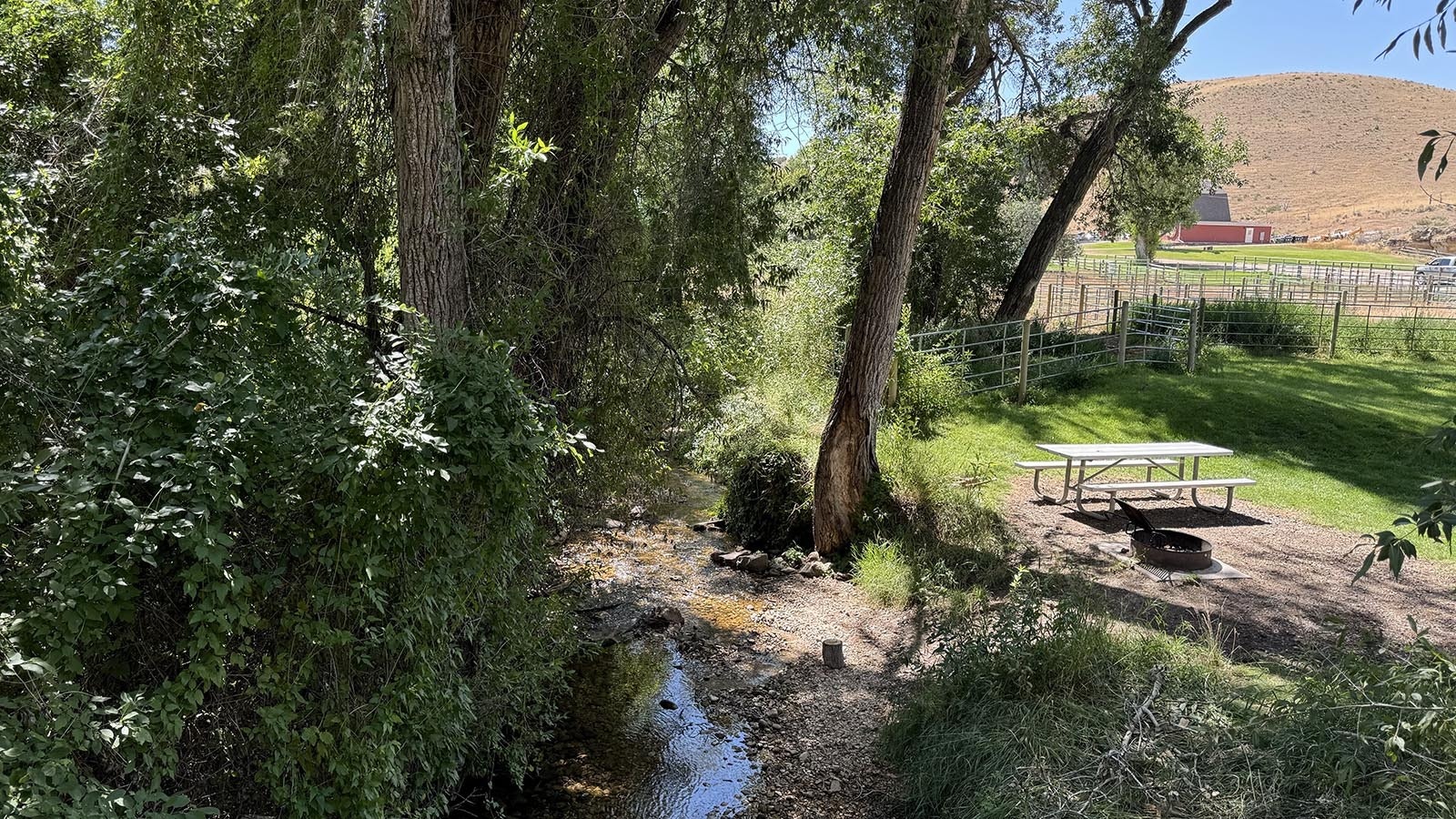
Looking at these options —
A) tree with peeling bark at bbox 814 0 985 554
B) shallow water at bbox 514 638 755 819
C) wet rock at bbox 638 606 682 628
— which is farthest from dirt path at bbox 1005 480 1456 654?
wet rock at bbox 638 606 682 628

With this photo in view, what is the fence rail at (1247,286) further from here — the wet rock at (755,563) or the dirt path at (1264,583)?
the wet rock at (755,563)

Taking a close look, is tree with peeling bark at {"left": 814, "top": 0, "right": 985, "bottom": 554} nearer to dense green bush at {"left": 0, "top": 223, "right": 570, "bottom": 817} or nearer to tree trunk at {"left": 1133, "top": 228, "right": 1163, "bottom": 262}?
dense green bush at {"left": 0, "top": 223, "right": 570, "bottom": 817}

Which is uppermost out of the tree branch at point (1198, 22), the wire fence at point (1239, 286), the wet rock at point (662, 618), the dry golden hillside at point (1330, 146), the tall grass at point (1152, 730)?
the dry golden hillside at point (1330, 146)

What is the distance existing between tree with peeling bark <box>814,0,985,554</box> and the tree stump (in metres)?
2.14

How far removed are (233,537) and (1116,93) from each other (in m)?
14.8

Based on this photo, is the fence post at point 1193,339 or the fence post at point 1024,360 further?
→ the fence post at point 1193,339

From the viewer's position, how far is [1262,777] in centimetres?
429

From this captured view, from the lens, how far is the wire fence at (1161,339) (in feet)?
52.2

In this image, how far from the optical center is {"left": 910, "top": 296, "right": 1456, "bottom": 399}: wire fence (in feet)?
52.2

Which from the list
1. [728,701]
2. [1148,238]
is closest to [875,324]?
[728,701]

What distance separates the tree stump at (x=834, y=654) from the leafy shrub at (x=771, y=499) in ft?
8.43

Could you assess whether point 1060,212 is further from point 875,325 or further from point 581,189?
point 581,189

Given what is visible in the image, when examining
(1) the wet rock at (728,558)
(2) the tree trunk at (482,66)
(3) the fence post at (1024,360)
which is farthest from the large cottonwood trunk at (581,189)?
(3) the fence post at (1024,360)

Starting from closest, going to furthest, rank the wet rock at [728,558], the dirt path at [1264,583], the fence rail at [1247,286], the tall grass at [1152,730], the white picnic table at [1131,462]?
the tall grass at [1152,730] → the dirt path at [1264,583] → the wet rock at [728,558] → the white picnic table at [1131,462] → the fence rail at [1247,286]
